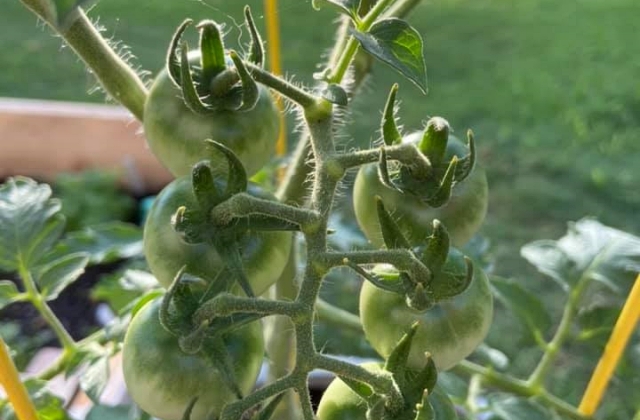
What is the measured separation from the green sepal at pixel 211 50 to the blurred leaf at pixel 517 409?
0.39m

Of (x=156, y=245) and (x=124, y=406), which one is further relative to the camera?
(x=124, y=406)

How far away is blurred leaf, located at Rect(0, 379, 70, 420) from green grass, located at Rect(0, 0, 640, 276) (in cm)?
115

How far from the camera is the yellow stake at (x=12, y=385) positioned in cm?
52

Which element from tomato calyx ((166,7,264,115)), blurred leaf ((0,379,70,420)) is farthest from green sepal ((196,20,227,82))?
blurred leaf ((0,379,70,420))

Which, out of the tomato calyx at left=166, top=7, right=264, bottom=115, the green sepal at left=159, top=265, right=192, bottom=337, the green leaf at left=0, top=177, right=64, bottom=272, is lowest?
the green leaf at left=0, top=177, right=64, bottom=272

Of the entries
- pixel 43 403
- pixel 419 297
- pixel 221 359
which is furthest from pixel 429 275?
pixel 43 403

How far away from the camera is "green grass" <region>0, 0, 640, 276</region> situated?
1.99 metres

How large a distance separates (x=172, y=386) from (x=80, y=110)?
1.66m

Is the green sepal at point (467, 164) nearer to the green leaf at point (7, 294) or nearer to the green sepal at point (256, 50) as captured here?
the green sepal at point (256, 50)

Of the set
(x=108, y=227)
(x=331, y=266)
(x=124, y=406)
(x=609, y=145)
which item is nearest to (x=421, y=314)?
(x=331, y=266)

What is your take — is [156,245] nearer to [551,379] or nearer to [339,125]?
[339,125]

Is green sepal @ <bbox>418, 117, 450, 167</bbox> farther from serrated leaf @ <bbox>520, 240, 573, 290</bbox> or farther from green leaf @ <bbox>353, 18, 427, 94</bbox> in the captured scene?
serrated leaf @ <bbox>520, 240, 573, 290</bbox>

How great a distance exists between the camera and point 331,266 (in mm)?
388

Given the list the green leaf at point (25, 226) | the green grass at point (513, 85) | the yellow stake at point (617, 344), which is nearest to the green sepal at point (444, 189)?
the yellow stake at point (617, 344)
